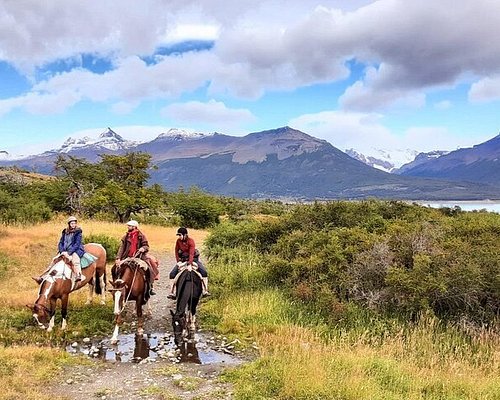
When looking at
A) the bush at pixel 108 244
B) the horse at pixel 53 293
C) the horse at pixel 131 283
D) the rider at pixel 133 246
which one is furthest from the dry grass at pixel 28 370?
the bush at pixel 108 244

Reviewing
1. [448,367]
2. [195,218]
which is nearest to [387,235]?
[448,367]

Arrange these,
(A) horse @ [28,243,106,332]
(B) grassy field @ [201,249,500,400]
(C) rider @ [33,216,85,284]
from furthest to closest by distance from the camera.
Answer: (C) rider @ [33,216,85,284]
(A) horse @ [28,243,106,332]
(B) grassy field @ [201,249,500,400]

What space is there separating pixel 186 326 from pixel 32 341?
349 centimetres

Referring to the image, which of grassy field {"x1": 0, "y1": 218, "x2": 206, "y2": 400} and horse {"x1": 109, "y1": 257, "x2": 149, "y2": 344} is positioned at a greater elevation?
horse {"x1": 109, "y1": 257, "x2": 149, "y2": 344}

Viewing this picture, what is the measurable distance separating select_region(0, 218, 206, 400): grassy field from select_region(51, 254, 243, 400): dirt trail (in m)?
0.43

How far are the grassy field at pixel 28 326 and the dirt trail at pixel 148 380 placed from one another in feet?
1.40

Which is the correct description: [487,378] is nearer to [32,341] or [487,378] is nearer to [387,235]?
[387,235]

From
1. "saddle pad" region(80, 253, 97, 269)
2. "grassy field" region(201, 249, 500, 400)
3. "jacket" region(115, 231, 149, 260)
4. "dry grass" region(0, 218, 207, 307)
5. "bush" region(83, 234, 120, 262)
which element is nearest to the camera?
"grassy field" region(201, 249, 500, 400)

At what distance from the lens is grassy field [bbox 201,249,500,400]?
781 cm

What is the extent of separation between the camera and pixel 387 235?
14727mm

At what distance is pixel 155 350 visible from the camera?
33.9ft

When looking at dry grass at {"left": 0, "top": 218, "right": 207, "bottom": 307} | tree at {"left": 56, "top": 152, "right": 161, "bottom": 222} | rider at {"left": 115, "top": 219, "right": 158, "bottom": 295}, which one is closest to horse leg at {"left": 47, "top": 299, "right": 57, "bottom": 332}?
rider at {"left": 115, "top": 219, "right": 158, "bottom": 295}

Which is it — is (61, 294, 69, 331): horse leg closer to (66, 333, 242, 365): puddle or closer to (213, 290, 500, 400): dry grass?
(66, 333, 242, 365): puddle

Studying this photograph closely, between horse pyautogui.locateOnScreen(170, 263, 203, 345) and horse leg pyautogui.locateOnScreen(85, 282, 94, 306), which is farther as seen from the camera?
horse leg pyautogui.locateOnScreen(85, 282, 94, 306)
